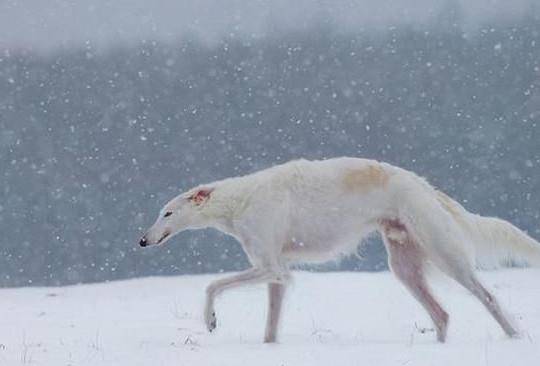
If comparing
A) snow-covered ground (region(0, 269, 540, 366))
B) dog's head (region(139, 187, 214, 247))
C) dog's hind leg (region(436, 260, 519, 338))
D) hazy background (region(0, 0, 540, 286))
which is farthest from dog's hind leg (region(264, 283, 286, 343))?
hazy background (region(0, 0, 540, 286))

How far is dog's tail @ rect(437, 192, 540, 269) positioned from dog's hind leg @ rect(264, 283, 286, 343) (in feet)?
4.79

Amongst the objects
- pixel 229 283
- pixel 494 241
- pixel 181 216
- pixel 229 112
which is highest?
pixel 229 112

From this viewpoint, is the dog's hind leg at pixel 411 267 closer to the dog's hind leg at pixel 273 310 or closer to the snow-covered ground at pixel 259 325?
the snow-covered ground at pixel 259 325

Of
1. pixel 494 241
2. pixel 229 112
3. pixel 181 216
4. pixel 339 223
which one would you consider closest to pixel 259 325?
pixel 181 216

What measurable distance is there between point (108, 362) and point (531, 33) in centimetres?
2151

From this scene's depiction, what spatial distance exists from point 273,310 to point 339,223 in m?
0.86

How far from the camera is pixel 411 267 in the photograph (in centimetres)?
793

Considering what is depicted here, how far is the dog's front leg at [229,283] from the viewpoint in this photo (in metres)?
7.30

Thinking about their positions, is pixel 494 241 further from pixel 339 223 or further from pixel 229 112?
pixel 229 112

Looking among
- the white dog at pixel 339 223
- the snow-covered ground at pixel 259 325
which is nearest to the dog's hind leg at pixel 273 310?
the white dog at pixel 339 223

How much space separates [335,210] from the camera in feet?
24.8

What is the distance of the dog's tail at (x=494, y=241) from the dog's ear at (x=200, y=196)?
72.3 inches

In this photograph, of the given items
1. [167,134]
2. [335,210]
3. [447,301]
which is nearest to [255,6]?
[167,134]

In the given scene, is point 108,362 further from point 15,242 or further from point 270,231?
point 15,242
